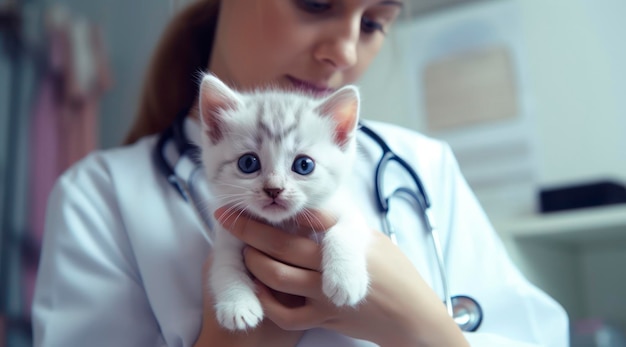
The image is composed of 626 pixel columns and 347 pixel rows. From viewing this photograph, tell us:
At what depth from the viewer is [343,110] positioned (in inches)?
37.1

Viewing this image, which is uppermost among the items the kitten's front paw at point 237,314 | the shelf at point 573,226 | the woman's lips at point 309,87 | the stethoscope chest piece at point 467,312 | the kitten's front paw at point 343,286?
the woman's lips at point 309,87

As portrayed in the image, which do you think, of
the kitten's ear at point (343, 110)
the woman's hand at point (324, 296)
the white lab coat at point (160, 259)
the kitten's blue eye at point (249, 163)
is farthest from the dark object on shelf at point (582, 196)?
the kitten's blue eye at point (249, 163)

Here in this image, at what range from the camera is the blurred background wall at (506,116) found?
204cm

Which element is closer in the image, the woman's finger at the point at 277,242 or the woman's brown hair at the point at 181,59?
the woman's finger at the point at 277,242

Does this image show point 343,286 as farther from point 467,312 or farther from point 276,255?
point 467,312

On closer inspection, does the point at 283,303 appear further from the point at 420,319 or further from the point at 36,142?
the point at 36,142

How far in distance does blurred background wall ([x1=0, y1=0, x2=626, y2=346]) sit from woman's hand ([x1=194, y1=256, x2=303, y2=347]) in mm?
1077

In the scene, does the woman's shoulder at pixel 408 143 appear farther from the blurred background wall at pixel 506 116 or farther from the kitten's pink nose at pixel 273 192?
the blurred background wall at pixel 506 116

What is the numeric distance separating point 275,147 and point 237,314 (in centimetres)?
26

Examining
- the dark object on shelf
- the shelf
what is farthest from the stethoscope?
the dark object on shelf

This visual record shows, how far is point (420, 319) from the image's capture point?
0.92 m

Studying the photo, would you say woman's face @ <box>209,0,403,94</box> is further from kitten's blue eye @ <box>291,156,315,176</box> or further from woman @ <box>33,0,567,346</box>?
kitten's blue eye @ <box>291,156,315,176</box>

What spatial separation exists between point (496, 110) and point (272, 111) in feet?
5.32

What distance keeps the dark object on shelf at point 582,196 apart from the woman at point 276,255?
29.2 inches
